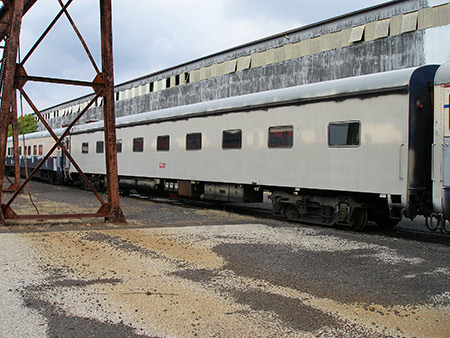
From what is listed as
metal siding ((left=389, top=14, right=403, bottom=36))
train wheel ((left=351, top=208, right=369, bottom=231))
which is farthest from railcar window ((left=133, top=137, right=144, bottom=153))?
metal siding ((left=389, top=14, right=403, bottom=36))

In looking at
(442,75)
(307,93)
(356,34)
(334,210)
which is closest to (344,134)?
(307,93)

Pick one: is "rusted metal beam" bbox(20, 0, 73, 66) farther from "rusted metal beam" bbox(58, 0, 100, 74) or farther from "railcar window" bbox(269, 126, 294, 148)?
"railcar window" bbox(269, 126, 294, 148)

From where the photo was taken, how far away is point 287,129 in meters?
11.0

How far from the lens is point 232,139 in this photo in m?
12.7

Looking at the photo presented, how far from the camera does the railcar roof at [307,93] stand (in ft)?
29.3

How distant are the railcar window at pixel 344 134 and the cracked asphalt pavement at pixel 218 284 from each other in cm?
205

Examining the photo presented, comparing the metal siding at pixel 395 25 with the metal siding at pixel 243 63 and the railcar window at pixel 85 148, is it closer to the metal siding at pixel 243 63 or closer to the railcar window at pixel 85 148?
the metal siding at pixel 243 63

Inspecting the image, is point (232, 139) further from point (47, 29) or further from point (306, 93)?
point (47, 29)

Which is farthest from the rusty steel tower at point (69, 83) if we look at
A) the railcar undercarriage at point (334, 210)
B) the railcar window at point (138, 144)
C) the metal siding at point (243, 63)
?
the metal siding at point (243, 63)

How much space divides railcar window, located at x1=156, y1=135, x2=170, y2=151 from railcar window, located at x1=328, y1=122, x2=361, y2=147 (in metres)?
7.03

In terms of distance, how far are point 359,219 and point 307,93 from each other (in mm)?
3193

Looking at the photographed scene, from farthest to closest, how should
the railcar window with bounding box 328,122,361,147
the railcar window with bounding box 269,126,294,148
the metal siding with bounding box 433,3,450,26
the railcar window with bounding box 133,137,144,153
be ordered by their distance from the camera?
the metal siding with bounding box 433,3,450,26 < the railcar window with bounding box 133,137,144,153 < the railcar window with bounding box 269,126,294,148 < the railcar window with bounding box 328,122,361,147

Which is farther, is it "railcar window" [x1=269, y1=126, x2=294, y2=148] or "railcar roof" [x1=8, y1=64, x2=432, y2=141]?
"railcar window" [x1=269, y1=126, x2=294, y2=148]

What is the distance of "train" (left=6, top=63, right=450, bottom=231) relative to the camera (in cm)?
860
